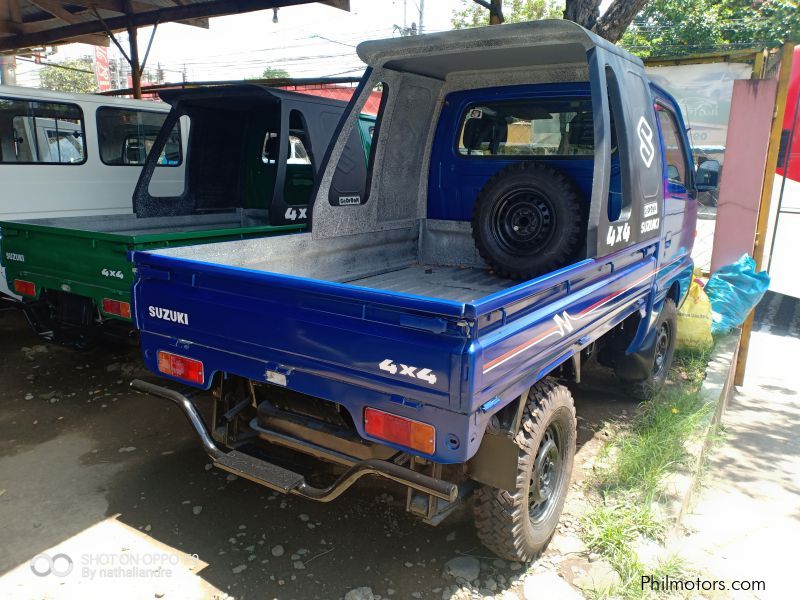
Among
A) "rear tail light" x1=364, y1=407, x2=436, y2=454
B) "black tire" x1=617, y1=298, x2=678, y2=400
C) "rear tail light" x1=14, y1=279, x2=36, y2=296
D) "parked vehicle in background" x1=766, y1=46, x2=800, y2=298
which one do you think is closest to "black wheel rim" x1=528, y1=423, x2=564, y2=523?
"rear tail light" x1=364, y1=407, x2=436, y2=454

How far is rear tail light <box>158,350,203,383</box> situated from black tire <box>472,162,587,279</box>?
215 cm

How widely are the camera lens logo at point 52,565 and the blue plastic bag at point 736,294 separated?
18.1 feet

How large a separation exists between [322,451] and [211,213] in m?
4.54

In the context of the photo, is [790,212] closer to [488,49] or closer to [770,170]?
[770,170]

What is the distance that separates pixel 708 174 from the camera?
474 cm

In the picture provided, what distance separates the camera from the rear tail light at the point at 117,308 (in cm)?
422

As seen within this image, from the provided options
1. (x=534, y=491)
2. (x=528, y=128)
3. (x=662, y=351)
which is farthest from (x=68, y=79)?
(x=534, y=491)

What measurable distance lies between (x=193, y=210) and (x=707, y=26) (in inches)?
764

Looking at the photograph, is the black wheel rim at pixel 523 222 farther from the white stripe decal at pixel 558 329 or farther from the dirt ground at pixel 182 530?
the dirt ground at pixel 182 530

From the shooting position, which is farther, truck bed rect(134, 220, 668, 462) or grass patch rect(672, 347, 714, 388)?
grass patch rect(672, 347, 714, 388)

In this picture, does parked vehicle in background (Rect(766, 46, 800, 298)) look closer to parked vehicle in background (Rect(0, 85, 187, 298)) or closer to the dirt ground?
the dirt ground

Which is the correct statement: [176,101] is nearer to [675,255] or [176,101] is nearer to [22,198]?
[22,198]

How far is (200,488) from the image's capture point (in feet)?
11.3

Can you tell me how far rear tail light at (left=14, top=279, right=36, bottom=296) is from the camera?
4.80 meters
